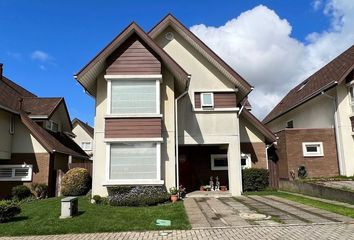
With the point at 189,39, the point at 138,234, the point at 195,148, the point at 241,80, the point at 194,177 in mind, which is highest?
the point at 189,39

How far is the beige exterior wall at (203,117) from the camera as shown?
1736 centimetres

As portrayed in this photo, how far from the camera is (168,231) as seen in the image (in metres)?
8.79

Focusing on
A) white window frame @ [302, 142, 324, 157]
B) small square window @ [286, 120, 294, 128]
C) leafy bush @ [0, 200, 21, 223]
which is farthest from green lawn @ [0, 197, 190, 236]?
small square window @ [286, 120, 294, 128]

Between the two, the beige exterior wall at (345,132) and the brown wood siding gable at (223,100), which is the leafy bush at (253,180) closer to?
the brown wood siding gable at (223,100)

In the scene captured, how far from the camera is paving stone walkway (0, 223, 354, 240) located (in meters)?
7.82

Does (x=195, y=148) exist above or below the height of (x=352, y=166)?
above

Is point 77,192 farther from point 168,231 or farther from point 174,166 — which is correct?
point 168,231

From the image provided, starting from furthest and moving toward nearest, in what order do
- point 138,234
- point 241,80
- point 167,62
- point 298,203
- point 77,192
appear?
point 77,192 < point 241,80 < point 167,62 < point 298,203 < point 138,234

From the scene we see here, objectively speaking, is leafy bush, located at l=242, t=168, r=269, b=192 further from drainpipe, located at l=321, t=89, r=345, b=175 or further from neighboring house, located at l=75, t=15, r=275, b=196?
drainpipe, located at l=321, t=89, r=345, b=175

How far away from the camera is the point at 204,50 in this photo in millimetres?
18438

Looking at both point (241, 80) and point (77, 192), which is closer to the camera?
point (241, 80)

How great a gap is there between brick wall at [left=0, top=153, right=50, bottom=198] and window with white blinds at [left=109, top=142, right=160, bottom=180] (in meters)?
7.29

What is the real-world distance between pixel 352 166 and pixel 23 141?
781 inches

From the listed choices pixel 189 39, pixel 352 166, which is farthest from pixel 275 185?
pixel 189 39
